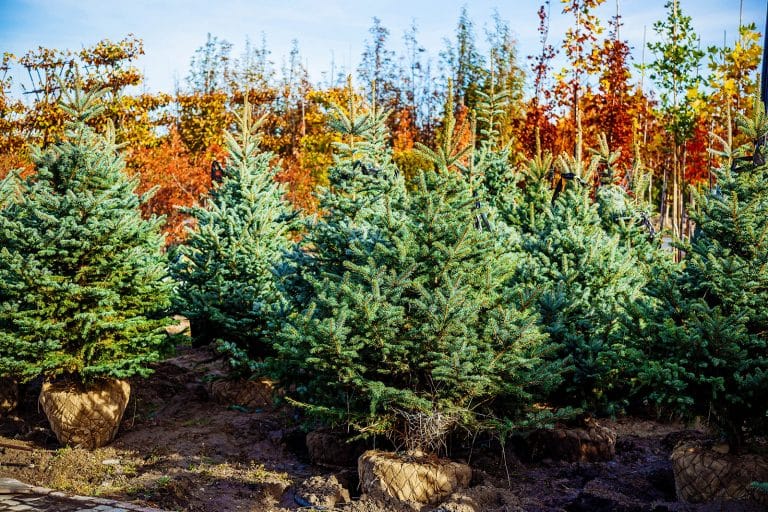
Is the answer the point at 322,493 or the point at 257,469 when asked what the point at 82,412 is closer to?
the point at 257,469

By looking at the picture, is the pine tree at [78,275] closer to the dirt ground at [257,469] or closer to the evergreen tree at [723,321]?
the dirt ground at [257,469]

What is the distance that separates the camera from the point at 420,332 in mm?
5801

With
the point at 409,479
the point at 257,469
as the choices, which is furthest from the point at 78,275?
the point at 409,479

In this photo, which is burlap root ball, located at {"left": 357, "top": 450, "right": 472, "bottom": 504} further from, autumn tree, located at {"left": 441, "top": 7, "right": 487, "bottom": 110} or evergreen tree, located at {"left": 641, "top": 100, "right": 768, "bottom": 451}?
autumn tree, located at {"left": 441, "top": 7, "right": 487, "bottom": 110}

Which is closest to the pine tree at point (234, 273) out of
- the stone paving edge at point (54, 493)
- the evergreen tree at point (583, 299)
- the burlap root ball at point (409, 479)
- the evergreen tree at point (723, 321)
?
the stone paving edge at point (54, 493)

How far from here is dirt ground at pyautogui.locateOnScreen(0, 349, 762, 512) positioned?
5.60 meters

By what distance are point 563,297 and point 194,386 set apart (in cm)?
523

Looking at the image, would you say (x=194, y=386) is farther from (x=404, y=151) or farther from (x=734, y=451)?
(x=404, y=151)

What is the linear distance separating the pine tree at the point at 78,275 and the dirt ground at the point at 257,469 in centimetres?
86

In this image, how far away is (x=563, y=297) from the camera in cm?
676

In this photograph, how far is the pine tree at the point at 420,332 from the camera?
18.6 feet

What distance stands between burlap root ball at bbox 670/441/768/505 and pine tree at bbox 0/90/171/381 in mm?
5263

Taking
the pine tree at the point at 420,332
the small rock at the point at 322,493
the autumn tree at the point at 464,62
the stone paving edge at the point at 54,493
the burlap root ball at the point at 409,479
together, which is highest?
the autumn tree at the point at 464,62

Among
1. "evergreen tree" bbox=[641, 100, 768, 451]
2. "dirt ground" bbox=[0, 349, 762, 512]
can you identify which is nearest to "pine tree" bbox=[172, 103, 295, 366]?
"dirt ground" bbox=[0, 349, 762, 512]
